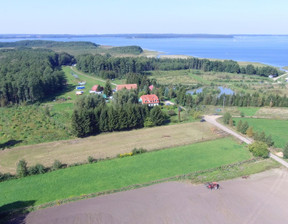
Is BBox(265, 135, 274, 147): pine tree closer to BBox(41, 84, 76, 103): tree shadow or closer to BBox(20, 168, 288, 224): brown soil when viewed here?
BBox(20, 168, 288, 224): brown soil

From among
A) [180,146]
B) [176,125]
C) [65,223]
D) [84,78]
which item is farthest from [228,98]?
[84,78]

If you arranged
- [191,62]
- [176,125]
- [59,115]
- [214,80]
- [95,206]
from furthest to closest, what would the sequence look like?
[191,62] → [214,80] → [59,115] → [176,125] → [95,206]

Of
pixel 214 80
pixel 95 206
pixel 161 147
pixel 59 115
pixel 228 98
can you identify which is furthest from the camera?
pixel 214 80

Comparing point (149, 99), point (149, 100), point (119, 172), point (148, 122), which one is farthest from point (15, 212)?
point (149, 99)

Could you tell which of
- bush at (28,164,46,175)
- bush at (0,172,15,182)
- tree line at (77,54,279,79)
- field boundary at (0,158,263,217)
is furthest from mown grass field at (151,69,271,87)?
bush at (0,172,15,182)

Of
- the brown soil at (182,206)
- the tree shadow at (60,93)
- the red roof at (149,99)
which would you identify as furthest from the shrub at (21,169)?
the tree shadow at (60,93)

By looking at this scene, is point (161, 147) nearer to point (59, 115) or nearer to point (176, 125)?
point (176, 125)

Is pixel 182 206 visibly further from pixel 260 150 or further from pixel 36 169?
pixel 36 169
